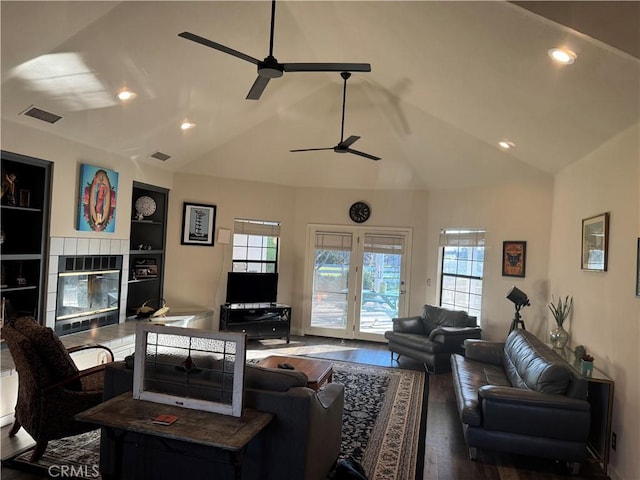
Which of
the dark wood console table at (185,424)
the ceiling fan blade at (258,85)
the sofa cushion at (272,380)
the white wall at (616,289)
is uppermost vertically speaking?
the ceiling fan blade at (258,85)

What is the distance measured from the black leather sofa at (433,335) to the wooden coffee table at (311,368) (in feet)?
6.17

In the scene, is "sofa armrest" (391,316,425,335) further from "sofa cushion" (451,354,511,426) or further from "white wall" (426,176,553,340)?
"sofa cushion" (451,354,511,426)

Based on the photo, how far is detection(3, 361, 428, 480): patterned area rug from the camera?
3.10 metres

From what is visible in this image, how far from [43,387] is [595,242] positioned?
4.60m

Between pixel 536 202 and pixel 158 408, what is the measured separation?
5324mm

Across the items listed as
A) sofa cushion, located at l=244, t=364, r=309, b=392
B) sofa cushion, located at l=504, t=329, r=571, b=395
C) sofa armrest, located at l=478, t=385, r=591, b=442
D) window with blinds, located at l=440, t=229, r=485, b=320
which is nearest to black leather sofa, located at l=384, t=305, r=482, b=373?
window with blinds, located at l=440, t=229, r=485, b=320

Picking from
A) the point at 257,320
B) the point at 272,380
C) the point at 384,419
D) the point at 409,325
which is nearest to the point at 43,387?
the point at 272,380

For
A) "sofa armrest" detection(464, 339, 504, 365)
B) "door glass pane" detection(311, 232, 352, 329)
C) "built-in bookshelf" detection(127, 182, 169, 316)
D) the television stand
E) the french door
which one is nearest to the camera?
"sofa armrest" detection(464, 339, 504, 365)

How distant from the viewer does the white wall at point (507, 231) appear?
227 inches

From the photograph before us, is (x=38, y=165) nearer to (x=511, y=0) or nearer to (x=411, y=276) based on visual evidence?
(x=511, y=0)

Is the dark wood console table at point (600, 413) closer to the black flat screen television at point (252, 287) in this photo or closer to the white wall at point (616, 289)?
the white wall at point (616, 289)

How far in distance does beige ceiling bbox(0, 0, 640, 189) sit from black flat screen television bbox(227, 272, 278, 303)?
192 cm

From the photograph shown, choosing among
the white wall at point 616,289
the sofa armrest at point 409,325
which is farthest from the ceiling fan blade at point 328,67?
the sofa armrest at point 409,325

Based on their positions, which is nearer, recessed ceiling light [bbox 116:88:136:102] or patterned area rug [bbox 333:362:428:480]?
patterned area rug [bbox 333:362:428:480]
